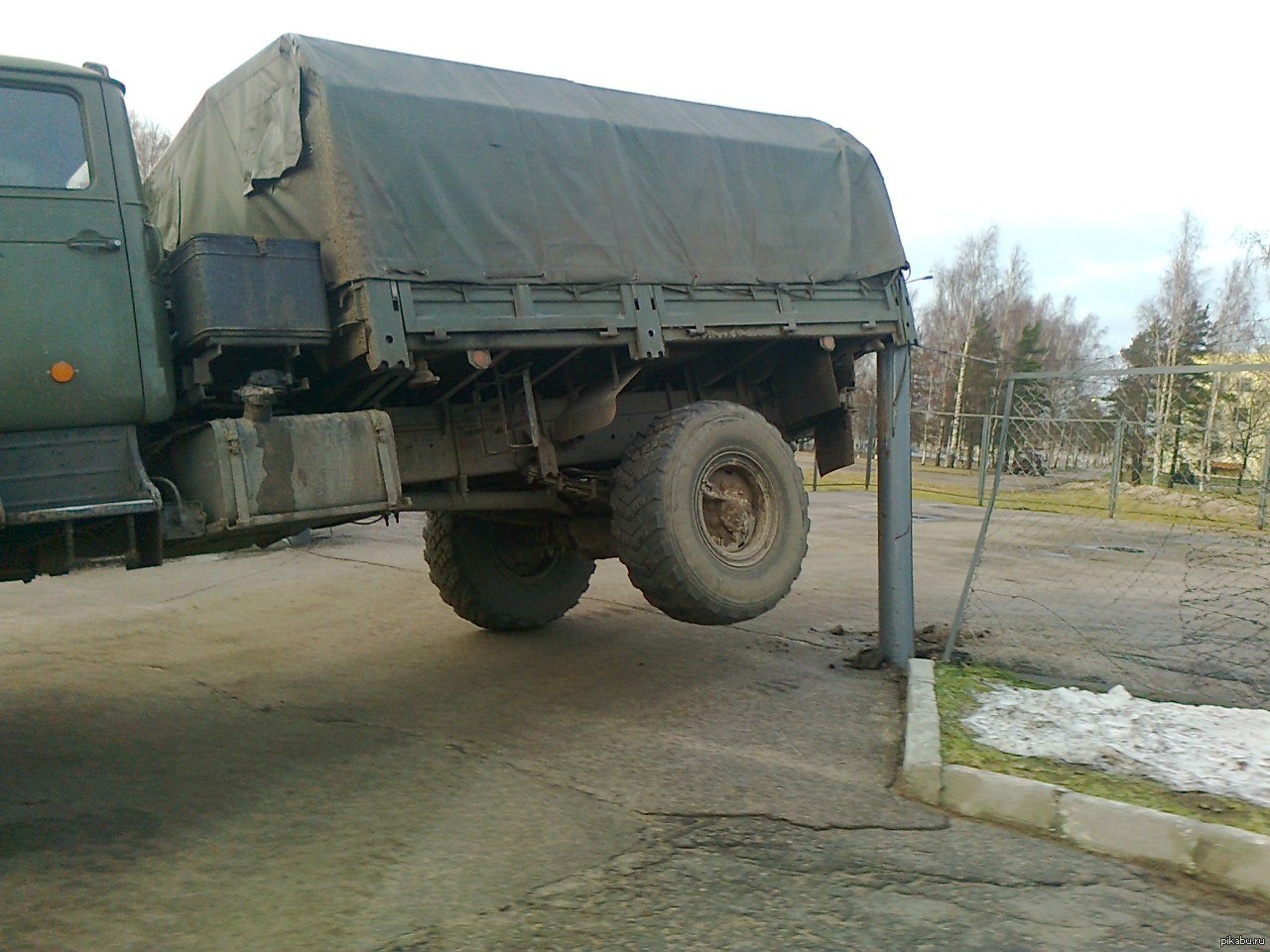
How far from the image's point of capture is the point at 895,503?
7117 millimetres

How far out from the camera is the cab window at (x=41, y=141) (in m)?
4.13

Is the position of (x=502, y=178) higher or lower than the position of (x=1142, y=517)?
higher

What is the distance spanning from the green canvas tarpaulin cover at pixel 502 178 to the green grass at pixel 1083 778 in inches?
103

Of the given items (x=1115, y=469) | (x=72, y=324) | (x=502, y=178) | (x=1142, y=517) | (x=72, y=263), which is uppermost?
(x=502, y=178)

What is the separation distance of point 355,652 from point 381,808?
319 centimetres

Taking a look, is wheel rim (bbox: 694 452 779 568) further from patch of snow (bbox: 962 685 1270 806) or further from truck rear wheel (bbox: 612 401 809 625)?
patch of snow (bbox: 962 685 1270 806)

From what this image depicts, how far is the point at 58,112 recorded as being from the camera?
425 cm

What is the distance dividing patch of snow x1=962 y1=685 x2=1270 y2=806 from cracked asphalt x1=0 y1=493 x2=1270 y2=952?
0.57 meters

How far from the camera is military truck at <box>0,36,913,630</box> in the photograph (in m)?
4.24

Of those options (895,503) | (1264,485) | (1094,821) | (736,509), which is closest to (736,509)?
(736,509)

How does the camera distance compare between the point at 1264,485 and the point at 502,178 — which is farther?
the point at 1264,485

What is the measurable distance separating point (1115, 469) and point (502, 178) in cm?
641

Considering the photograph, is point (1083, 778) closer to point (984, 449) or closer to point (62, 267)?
point (62, 267)

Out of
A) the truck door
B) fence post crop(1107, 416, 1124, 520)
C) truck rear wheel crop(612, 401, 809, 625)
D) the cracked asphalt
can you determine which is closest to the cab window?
the truck door
